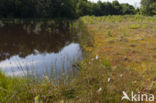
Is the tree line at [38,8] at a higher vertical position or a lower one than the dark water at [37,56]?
higher

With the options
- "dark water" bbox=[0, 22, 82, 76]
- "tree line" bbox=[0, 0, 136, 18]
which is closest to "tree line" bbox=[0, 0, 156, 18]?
"tree line" bbox=[0, 0, 136, 18]

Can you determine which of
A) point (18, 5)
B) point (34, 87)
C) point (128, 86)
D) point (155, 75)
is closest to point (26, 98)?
point (34, 87)

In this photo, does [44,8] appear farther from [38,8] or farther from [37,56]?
[37,56]

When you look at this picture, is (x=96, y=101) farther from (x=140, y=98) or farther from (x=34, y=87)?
(x=34, y=87)

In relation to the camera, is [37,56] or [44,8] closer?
[37,56]

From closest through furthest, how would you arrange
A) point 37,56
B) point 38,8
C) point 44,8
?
1. point 37,56
2. point 38,8
3. point 44,8

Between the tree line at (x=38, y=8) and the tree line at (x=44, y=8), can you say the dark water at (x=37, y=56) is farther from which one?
the tree line at (x=38, y=8)

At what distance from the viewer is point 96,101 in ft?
6.43

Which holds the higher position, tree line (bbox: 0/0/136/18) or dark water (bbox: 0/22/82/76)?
tree line (bbox: 0/0/136/18)

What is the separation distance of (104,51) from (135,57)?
1.23m

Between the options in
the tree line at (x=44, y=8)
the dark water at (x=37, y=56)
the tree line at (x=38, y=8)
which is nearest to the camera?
the dark water at (x=37, y=56)

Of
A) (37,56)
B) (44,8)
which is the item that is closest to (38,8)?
(44,8)

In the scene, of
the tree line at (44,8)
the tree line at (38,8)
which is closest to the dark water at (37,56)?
the tree line at (44,8)

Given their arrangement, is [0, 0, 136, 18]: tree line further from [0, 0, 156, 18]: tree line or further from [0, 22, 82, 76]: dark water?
[0, 22, 82, 76]: dark water
